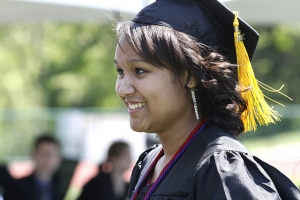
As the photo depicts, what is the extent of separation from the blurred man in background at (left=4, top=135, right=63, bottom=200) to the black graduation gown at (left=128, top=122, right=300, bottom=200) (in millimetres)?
3939

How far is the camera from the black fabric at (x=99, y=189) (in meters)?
5.82

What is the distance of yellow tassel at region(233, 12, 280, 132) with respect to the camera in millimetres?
2139

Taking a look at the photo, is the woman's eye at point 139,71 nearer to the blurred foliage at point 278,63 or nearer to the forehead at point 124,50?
the forehead at point 124,50

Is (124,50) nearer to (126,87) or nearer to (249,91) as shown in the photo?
(126,87)

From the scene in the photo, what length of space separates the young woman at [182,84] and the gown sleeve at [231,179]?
0.17 ft

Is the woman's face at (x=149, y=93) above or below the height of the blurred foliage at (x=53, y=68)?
above

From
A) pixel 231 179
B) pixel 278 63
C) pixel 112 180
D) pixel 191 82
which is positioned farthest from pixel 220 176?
pixel 278 63

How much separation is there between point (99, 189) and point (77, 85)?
12.5 metres

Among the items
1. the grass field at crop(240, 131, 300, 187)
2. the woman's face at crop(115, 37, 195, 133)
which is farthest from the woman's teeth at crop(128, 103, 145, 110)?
the grass field at crop(240, 131, 300, 187)

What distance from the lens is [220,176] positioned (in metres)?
1.77

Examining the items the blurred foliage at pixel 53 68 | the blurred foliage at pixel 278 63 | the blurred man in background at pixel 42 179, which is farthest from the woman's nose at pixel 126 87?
the blurred foliage at pixel 53 68

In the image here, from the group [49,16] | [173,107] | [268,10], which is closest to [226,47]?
[173,107]

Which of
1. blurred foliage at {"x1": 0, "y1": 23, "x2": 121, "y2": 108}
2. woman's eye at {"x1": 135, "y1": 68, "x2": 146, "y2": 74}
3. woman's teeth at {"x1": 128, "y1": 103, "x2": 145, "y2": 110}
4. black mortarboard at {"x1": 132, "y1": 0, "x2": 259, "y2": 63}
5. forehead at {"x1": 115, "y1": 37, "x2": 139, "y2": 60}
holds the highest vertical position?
→ black mortarboard at {"x1": 132, "y1": 0, "x2": 259, "y2": 63}

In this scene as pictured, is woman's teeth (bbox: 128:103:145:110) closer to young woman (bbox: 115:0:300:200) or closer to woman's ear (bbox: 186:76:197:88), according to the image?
young woman (bbox: 115:0:300:200)
